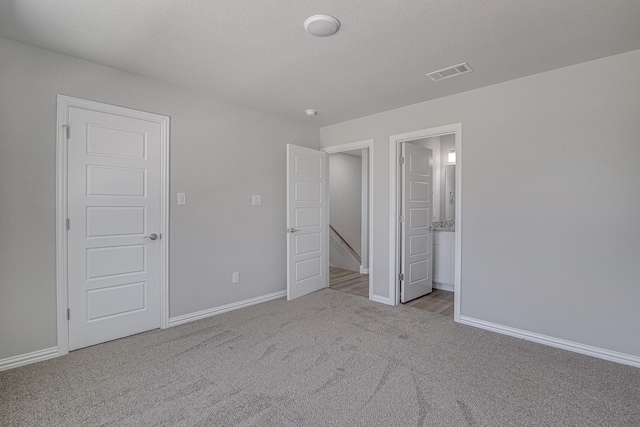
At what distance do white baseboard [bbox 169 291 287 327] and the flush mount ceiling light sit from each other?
9.62ft

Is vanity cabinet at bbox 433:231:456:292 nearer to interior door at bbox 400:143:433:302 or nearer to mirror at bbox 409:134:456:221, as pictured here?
interior door at bbox 400:143:433:302

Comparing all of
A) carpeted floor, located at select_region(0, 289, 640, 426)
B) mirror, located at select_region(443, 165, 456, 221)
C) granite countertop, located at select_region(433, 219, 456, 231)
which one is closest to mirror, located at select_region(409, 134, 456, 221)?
mirror, located at select_region(443, 165, 456, 221)

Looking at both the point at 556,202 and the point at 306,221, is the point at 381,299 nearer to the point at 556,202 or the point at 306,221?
the point at 306,221

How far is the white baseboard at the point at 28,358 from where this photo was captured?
233 centimetres

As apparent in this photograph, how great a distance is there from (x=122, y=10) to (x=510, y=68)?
9.84 ft

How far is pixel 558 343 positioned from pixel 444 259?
1.89 meters

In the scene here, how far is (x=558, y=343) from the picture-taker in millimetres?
2732

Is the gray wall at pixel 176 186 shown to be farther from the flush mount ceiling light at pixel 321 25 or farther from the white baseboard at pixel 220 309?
the flush mount ceiling light at pixel 321 25

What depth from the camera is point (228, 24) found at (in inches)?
82.6

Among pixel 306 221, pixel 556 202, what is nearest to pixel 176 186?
pixel 306 221

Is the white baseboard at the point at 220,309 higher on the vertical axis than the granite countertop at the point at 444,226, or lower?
lower

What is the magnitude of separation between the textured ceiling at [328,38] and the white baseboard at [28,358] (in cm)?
239

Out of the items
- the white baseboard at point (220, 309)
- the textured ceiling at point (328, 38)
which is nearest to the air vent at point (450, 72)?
the textured ceiling at point (328, 38)

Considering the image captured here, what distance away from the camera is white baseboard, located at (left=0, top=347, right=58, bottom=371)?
233 centimetres
